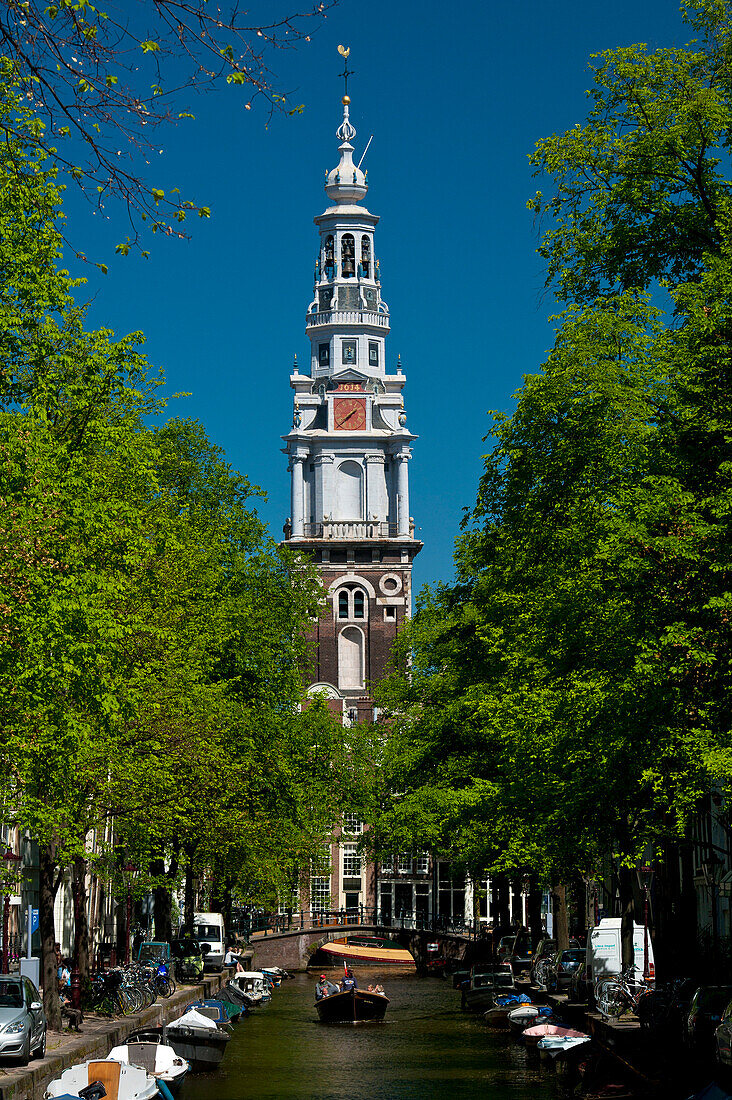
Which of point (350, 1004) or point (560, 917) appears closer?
point (560, 917)

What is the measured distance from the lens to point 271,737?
51.0 metres

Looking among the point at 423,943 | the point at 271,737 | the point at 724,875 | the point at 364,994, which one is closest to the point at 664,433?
the point at 724,875

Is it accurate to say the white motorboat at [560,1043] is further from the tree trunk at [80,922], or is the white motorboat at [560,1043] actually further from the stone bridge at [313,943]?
the stone bridge at [313,943]

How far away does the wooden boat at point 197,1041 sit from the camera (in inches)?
1478

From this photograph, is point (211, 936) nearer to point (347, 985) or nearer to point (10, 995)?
point (347, 985)

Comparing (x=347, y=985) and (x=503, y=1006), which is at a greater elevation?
(x=347, y=985)

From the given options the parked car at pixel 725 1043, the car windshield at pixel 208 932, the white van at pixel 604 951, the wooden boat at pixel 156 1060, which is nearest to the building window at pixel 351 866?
the car windshield at pixel 208 932

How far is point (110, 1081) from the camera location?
26.1 m

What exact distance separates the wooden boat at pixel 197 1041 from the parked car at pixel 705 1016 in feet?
44.6

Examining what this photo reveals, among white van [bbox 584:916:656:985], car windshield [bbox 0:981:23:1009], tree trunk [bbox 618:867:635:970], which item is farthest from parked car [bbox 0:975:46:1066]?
white van [bbox 584:916:656:985]

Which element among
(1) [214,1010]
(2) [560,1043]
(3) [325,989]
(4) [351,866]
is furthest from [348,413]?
(2) [560,1043]

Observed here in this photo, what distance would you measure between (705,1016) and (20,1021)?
13019 millimetres

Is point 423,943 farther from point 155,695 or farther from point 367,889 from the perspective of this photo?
point 155,695

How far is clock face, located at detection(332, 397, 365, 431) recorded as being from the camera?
127 m
